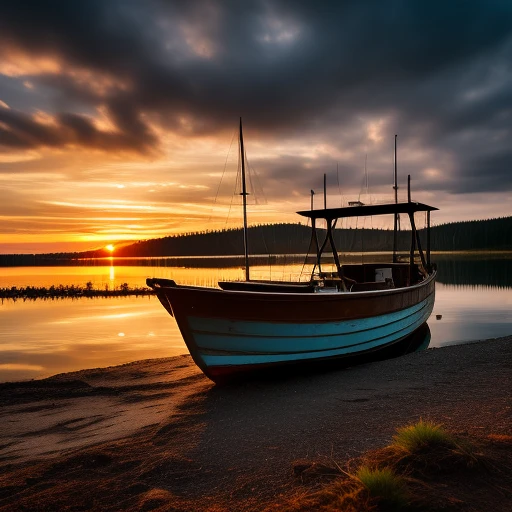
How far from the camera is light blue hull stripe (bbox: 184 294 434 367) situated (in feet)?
33.8

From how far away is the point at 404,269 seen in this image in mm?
22469

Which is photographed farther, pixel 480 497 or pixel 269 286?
pixel 269 286

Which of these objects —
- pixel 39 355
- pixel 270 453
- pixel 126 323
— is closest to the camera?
pixel 270 453

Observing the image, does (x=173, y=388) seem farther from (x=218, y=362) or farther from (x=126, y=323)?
(x=126, y=323)

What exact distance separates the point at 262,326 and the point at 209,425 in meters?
3.00

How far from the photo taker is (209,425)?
317 inches

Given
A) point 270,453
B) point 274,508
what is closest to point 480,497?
point 274,508

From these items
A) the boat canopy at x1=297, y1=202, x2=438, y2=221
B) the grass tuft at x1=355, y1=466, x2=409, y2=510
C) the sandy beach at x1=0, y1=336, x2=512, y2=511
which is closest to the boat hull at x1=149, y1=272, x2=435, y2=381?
the sandy beach at x1=0, y1=336, x2=512, y2=511

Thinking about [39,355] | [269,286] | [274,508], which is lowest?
[39,355]

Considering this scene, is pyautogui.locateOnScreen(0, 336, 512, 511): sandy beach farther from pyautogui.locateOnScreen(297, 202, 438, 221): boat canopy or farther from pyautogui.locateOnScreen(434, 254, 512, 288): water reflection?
pyautogui.locateOnScreen(434, 254, 512, 288): water reflection

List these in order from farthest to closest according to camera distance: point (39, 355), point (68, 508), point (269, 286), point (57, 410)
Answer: point (39, 355) < point (269, 286) < point (57, 410) < point (68, 508)

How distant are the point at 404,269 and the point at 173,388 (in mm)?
14493

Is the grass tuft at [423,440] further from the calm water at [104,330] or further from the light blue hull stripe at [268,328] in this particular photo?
the calm water at [104,330]

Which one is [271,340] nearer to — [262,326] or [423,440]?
[262,326]
